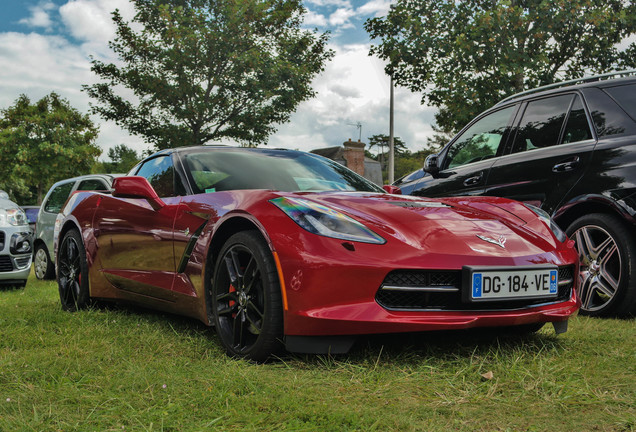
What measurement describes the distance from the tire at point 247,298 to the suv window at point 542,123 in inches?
117

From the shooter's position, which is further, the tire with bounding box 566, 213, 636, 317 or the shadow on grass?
the tire with bounding box 566, 213, 636, 317

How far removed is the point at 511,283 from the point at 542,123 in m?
2.63

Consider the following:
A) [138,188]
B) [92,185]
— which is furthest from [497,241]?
[92,185]

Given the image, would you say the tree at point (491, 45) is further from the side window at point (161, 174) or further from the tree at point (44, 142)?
the tree at point (44, 142)

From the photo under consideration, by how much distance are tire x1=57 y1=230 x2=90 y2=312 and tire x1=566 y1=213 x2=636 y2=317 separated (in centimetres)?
383

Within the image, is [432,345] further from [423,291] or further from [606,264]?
[606,264]

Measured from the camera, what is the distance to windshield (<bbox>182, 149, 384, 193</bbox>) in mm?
3977

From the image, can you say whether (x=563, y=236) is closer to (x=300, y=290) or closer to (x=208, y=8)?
(x=300, y=290)

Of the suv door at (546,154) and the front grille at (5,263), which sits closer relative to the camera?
the suv door at (546,154)

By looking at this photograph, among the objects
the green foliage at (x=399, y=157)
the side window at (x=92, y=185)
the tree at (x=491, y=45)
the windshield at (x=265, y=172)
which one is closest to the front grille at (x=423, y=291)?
the windshield at (x=265, y=172)

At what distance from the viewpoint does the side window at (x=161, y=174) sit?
4367mm

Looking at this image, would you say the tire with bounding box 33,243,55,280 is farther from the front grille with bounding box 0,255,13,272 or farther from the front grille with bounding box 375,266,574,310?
the front grille with bounding box 375,266,574,310

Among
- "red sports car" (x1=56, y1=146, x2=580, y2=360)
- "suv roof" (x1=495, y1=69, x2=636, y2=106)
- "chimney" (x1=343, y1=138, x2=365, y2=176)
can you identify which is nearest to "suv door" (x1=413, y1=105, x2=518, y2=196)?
"suv roof" (x1=495, y1=69, x2=636, y2=106)

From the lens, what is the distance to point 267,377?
283 centimetres
